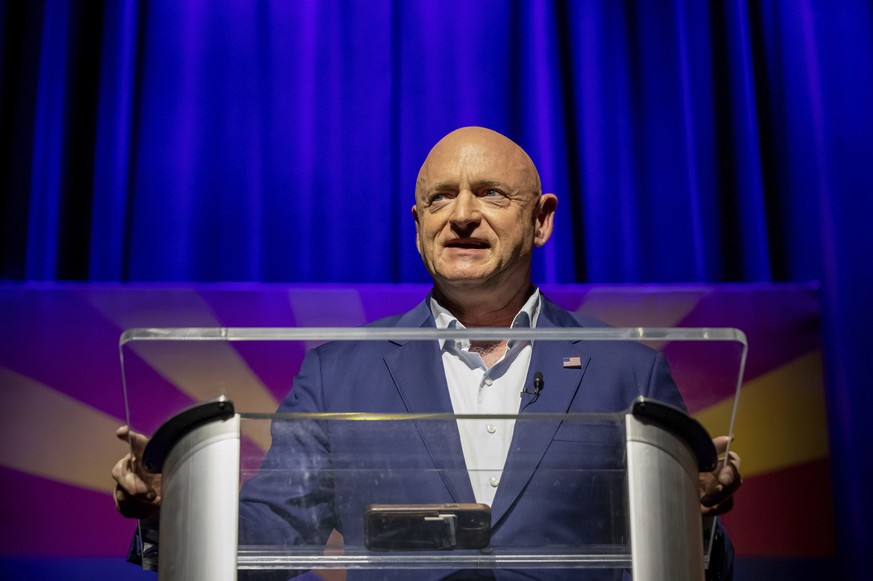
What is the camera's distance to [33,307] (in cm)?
276

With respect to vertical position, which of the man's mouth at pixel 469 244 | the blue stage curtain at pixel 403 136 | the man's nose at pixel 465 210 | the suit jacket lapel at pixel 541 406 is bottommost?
the suit jacket lapel at pixel 541 406

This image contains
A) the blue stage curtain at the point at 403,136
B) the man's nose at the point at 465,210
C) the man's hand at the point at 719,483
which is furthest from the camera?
the blue stage curtain at the point at 403,136

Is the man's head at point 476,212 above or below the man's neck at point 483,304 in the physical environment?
above

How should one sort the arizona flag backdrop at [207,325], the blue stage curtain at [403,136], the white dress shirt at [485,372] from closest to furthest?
the white dress shirt at [485,372] < the arizona flag backdrop at [207,325] < the blue stage curtain at [403,136]

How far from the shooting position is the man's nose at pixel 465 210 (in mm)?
2178

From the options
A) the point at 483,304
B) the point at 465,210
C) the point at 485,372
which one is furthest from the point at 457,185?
the point at 485,372

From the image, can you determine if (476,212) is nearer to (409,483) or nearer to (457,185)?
(457,185)

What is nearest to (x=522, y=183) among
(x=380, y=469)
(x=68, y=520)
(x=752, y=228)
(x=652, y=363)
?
(x=652, y=363)

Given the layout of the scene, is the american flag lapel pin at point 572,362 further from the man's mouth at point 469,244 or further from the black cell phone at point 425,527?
the man's mouth at point 469,244

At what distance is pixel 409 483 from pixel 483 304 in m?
1.13

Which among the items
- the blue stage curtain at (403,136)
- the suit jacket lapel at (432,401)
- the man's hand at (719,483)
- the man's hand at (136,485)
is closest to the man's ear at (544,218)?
the blue stage curtain at (403,136)

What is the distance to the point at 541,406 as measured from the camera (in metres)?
1.46

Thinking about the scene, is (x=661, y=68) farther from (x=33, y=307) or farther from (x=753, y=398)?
(x=33, y=307)

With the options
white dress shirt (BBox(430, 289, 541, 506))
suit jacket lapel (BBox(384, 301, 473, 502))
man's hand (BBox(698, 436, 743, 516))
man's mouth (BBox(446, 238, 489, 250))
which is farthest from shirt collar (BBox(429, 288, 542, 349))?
man's hand (BBox(698, 436, 743, 516))
